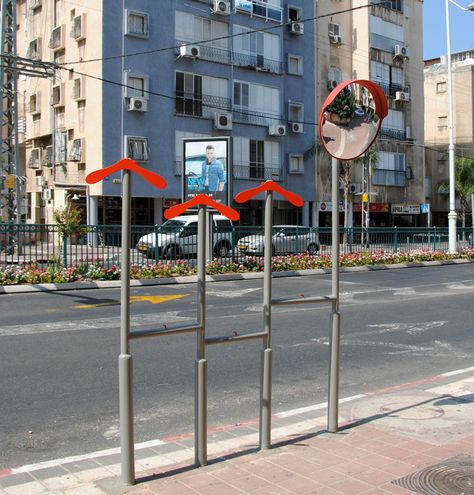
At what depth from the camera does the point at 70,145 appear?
127ft

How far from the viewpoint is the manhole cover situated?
4.05 meters

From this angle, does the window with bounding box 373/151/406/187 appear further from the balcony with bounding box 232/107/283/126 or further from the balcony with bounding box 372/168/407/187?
the balcony with bounding box 232/107/283/126

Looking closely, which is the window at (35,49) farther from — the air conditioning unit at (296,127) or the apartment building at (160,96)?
the air conditioning unit at (296,127)

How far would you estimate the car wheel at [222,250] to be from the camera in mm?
21188

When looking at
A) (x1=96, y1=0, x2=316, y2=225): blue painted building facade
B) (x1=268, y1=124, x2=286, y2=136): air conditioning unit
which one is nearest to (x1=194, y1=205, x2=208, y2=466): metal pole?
(x1=96, y1=0, x2=316, y2=225): blue painted building facade

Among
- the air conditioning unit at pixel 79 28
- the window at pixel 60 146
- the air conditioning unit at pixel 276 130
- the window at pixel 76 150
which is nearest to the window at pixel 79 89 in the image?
the air conditioning unit at pixel 79 28

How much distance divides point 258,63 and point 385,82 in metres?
13.9

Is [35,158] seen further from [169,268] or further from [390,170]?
[390,170]

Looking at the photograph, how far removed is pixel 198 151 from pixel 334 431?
18855mm

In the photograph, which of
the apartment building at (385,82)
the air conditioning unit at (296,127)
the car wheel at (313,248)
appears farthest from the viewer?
the apartment building at (385,82)

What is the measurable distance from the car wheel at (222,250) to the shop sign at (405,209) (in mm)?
34305

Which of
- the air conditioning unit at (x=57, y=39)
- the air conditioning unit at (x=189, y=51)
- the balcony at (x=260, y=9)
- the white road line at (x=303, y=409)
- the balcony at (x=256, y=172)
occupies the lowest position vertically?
the white road line at (x=303, y=409)

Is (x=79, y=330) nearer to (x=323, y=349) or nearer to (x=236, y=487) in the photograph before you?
(x=323, y=349)

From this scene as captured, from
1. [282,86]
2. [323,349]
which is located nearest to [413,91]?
[282,86]
